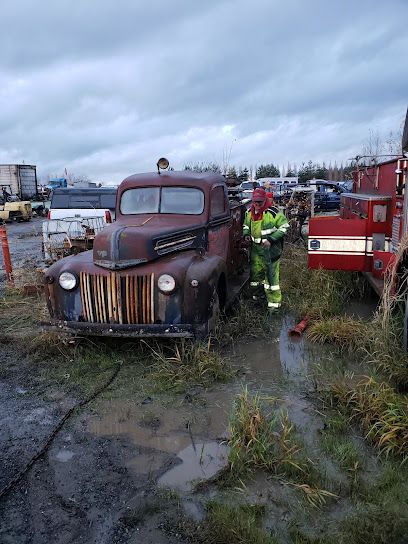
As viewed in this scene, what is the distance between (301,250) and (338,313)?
455cm

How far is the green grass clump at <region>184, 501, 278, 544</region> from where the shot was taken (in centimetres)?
259

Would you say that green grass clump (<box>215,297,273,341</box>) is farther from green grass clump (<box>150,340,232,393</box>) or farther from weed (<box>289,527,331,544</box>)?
weed (<box>289,527,331,544</box>)

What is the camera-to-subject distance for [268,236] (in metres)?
6.69

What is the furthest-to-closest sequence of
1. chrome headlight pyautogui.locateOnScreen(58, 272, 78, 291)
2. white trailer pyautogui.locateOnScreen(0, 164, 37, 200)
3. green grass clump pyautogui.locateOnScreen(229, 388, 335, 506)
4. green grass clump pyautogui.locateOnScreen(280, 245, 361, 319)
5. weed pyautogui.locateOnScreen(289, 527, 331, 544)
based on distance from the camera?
white trailer pyautogui.locateOnScreen(0, 164, 37, 200) < green grass clump pyautogui.locateOnScreen(280, 245, 361, 319) < chrome headlight pyautogui.locateOnScreen(58, 272, 78, 291) < green grass clump pyautogui.locateOnScreen(229, 388, 335, 506) < weed pyautogui.locateOnScreen(289, 527, 331, 544)

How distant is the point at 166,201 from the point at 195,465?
146 inches

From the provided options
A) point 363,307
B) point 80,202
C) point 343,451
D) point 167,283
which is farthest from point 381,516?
point 80,202

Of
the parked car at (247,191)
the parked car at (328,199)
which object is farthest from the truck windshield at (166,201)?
the parked car at (328,199)

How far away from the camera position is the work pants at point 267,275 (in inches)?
267

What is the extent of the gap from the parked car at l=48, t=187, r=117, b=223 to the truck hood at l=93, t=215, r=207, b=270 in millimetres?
5850

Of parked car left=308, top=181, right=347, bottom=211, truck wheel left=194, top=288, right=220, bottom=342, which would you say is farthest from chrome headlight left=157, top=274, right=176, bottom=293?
parked car left=308, top=181, right=347, bottom=211

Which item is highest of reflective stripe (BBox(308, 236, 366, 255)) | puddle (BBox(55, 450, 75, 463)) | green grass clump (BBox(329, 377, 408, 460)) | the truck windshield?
the truck windshield

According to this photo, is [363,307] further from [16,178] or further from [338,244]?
[16,178]

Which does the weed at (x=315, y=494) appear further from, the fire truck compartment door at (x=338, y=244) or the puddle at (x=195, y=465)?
the fire truck compartment door at (x=338, y=244)

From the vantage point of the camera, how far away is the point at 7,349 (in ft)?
18.8
